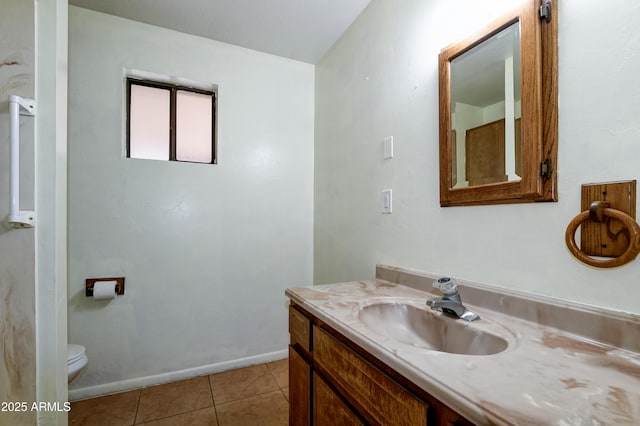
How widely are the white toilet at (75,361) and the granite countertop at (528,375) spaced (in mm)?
1545

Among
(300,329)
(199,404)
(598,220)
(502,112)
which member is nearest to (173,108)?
(300,329)

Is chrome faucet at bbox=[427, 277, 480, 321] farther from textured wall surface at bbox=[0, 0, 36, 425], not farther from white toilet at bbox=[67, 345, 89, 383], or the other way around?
white toilet at bbox=[67, 345, 89, 383]

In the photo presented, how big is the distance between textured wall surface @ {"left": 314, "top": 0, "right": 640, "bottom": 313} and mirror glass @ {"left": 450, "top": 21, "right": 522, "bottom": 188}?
4.2 inches

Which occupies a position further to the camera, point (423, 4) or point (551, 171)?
point (423, 4)

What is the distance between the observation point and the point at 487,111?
1.09 meters

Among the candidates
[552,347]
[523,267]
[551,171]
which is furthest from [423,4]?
[552,347]

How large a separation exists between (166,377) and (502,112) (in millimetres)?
2523

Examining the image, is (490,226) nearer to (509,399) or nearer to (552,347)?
(552,347)

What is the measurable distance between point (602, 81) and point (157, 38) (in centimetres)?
246

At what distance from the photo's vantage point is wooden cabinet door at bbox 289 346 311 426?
3.68 feet

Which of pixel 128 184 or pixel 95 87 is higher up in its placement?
pixel 95 87

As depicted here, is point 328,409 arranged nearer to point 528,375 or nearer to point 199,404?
point 528,375

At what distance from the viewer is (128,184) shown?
78.2 inches

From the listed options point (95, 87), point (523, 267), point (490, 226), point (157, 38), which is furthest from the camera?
point (157, 38)
